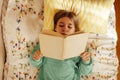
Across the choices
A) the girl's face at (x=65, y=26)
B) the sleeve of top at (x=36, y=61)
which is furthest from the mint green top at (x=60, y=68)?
the girl's face at (x=65, y=26)

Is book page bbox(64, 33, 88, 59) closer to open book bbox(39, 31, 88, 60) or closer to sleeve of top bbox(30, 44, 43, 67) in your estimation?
open book bbox(39, 31, 88, 60)

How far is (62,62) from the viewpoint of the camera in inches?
47.1

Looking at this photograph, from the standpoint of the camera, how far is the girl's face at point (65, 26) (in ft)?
3.76

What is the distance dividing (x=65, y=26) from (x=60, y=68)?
0.20 m

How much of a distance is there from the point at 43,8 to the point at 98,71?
43 cm

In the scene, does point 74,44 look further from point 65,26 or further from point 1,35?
point 1,35

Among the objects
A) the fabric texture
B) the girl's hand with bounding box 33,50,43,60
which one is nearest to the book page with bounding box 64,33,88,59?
the girl's hand with bounding box 33,50,43,60

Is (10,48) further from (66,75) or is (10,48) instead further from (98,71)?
(98,71)

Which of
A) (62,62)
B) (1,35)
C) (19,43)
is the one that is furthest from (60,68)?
(1,35)

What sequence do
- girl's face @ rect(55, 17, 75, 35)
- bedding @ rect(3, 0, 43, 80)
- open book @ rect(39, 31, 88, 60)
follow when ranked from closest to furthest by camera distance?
open book @ rect(39, 31, 88, 60)
girl's face @ rect(55, 17, 75, 35)
bedding @ rect(3, 0, 43, 80)

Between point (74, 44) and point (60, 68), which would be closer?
point (74, 44)

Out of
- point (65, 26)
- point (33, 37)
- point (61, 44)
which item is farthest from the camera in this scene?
point (33, 37)

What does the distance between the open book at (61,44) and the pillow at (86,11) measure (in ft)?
0.58

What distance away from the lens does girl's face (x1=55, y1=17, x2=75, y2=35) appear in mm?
1146
